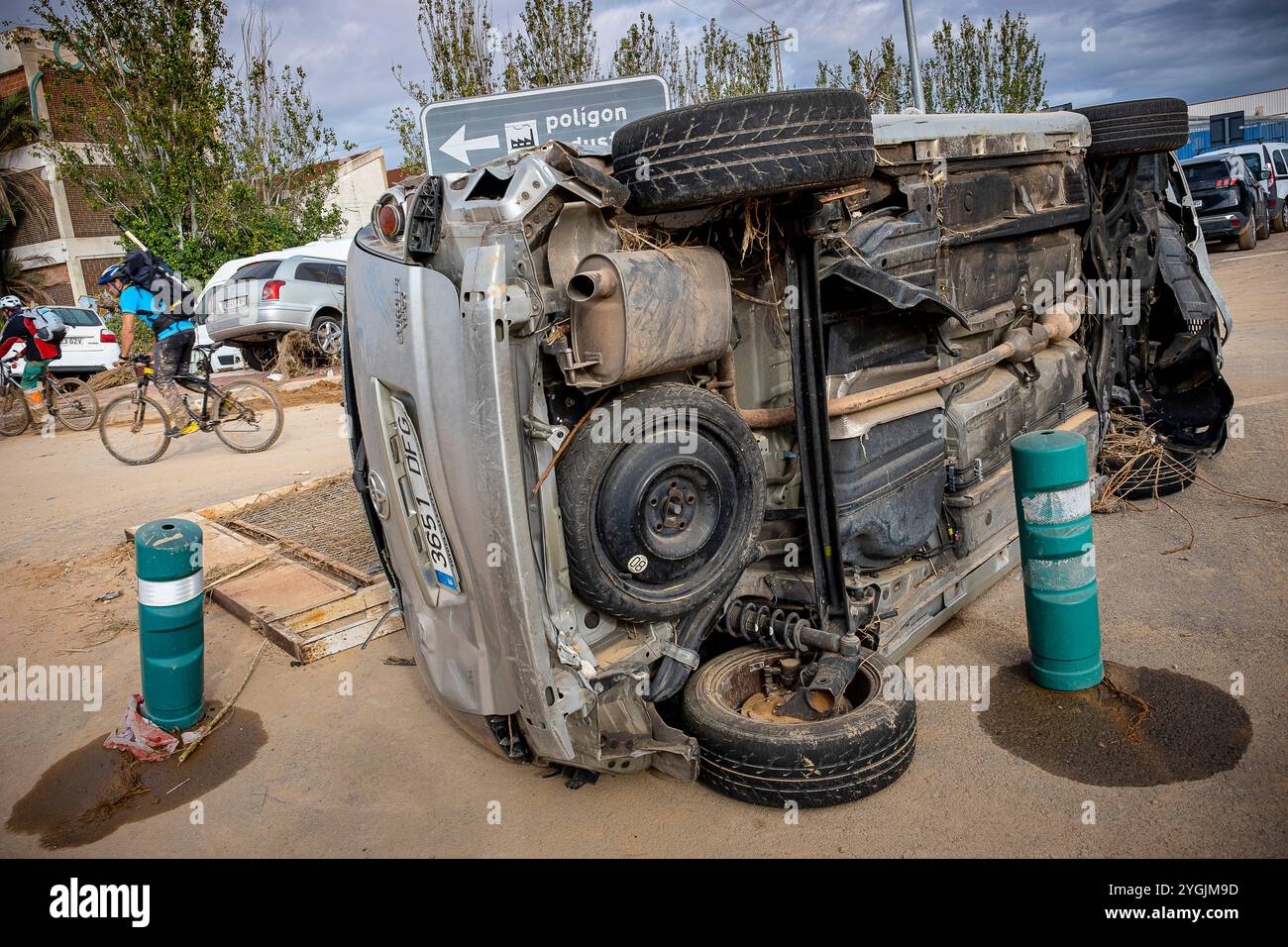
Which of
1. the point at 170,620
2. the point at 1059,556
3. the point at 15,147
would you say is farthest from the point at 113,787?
the point at 15,147

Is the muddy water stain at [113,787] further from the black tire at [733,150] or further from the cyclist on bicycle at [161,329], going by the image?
the cyclist on bicycle at [161,329]

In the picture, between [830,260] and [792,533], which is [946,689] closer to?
[792,533]

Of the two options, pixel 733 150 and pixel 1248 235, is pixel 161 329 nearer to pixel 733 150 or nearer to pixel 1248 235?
pixel 733 150

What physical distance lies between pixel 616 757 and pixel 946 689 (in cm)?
161

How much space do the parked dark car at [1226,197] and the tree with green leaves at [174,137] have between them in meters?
20.3

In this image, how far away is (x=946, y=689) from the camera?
155 inches

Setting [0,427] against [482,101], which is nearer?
[482,101]

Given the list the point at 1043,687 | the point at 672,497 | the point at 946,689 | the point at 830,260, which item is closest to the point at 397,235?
the point at 672,497

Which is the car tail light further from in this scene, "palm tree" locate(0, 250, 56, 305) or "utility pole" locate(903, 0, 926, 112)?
"palm tree" locate(0, 250, 56, 305)

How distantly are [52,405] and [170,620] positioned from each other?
35.8ft

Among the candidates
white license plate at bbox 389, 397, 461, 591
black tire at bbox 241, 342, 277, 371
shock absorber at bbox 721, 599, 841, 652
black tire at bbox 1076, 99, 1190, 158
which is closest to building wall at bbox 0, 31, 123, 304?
black tire at bbox 241, 342, 277, 371

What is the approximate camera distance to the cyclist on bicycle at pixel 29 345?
12.9 m

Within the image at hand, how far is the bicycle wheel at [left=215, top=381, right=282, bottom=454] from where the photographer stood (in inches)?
400

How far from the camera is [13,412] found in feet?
44.0
